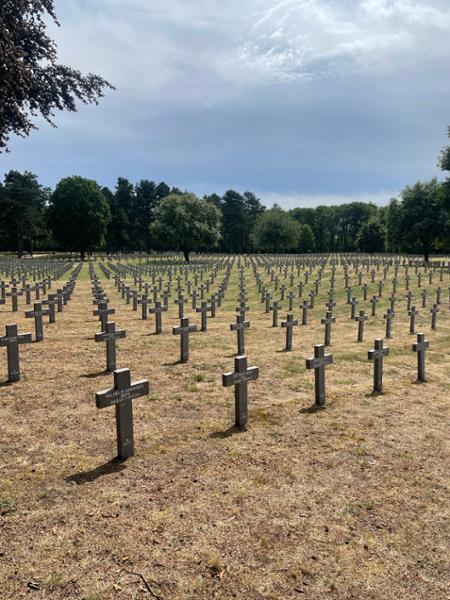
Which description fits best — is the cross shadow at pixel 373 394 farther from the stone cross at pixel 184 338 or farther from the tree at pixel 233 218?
the tree at pixel 233 218

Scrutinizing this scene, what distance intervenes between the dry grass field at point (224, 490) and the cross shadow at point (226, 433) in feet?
0.09

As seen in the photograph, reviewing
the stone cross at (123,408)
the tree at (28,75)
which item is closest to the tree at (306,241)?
the tree at (28,75)

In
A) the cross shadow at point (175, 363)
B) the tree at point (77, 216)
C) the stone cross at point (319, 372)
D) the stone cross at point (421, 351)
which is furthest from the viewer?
the tree at point (77, 216)

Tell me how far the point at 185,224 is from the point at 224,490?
179ft

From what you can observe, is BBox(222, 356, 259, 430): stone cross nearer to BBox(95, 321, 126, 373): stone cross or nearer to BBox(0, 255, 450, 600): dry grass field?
BBox(0, 255, 450, 600): dry grass field

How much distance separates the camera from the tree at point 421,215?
47.8m

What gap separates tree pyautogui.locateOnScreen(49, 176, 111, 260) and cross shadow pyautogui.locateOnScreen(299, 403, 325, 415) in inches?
2532

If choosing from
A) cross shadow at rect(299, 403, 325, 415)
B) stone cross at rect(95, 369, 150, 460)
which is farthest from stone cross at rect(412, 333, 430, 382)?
stone cross at rect(95, 369, 150, 460)

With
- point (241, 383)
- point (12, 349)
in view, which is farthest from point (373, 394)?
point (12, 349)

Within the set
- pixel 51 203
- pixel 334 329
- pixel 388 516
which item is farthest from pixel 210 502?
pixel 51 203

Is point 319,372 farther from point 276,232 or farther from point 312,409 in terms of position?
point 276,232

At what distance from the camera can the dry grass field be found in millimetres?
3182

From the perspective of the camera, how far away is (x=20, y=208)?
→ 69.3 m

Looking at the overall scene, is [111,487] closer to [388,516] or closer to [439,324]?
[388,516]
